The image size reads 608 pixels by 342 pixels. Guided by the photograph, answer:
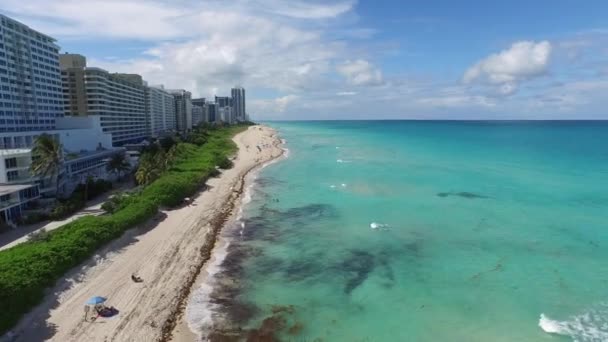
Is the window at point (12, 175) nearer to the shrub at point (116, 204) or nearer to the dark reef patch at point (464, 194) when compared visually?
the shrub at point (116, 204)

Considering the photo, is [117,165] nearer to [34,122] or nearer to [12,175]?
[12,175]

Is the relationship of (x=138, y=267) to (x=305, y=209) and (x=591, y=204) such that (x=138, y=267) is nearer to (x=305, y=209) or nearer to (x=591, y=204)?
(x=305, y=209)

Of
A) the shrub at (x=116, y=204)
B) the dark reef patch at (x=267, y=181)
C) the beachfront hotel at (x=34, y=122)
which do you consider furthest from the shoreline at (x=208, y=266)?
the beachfront hotel at (x=34, y=122)

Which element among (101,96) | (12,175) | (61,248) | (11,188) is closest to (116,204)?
(11,188)

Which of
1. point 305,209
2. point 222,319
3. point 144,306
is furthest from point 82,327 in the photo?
point 305,209

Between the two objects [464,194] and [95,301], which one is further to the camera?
[464,194]

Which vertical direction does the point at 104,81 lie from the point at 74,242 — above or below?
above

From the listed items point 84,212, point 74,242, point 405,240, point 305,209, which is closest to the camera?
point 74,242
